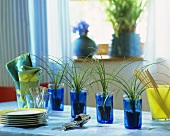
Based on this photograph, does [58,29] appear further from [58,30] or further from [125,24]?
[125,24]

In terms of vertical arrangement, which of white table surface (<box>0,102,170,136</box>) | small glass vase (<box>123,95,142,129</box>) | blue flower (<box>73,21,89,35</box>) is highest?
blue flower (<box>73,21,89,35</box>)

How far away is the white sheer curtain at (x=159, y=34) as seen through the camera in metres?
3.50

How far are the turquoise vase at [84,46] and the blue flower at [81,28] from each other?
0.15 ft

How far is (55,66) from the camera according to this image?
154 inches

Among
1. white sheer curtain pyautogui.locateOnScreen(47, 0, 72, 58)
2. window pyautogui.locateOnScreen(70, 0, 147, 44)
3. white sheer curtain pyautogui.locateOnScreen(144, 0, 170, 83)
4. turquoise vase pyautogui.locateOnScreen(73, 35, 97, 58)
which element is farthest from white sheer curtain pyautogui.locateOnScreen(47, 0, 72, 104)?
white sheer curtain pyautogui.locateOnScreen(144, 0, 170, 83)

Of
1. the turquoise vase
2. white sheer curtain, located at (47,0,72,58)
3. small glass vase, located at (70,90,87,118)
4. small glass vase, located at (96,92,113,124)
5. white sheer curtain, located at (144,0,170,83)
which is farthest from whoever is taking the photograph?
the turquoise vase

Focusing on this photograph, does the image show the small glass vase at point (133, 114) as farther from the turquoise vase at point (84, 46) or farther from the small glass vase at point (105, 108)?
the turquoise vase at point (84, 46)

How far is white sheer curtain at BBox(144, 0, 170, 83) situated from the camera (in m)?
3.50

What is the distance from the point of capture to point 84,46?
13.1ft

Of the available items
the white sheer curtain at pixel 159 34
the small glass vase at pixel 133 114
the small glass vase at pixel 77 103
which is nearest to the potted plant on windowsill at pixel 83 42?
the white sheer curtain at pixel 159 34

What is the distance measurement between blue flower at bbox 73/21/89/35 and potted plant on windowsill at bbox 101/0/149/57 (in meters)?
0.23

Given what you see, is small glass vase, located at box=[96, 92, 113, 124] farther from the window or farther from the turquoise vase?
the window

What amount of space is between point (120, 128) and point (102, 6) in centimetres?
228

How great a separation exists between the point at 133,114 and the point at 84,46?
2.13 meters
